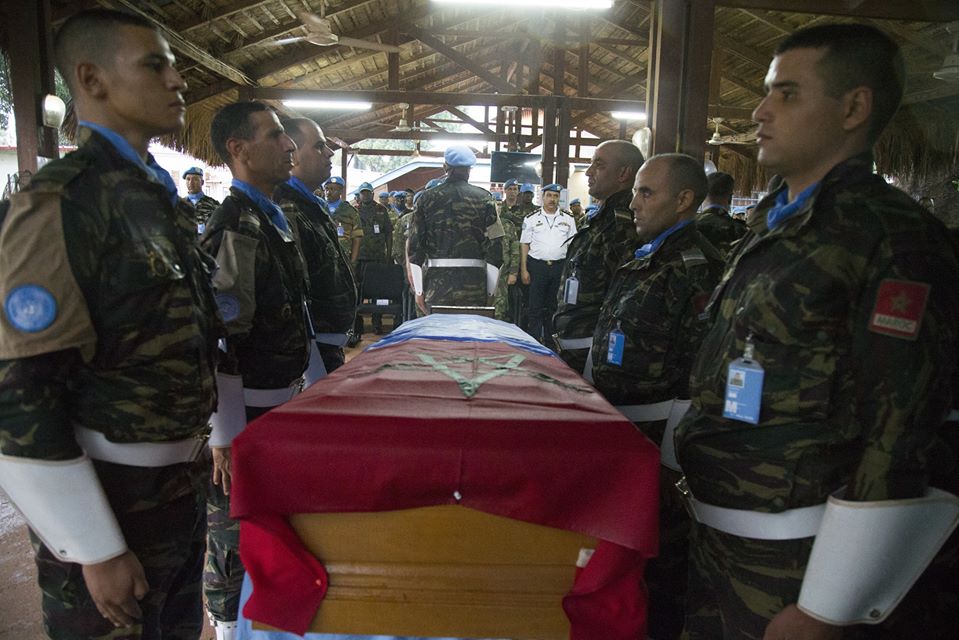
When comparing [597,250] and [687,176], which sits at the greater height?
[687,176]

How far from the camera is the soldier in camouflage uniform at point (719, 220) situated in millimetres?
3170

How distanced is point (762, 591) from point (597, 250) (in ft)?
5.75

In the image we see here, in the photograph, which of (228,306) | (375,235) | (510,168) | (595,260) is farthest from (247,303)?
(510,168)

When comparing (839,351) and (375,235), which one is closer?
(839,351)

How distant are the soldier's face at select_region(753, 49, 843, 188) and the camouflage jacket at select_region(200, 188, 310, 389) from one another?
1.45 meters

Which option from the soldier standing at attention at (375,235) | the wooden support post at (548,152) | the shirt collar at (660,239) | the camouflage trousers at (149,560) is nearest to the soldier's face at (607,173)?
the shirt collar at (660,239)

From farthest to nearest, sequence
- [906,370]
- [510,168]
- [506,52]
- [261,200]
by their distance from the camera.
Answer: [506,52]
[510,168]
[261,200]
[906,370]

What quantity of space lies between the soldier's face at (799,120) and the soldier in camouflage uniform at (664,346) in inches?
28.0

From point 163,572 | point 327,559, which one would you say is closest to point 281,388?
point 163,572

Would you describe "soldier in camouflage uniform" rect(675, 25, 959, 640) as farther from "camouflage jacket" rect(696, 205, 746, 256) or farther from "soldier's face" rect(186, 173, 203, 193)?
"soldier's face" rect(186, 173, 203, 193)

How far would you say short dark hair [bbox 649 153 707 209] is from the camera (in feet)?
6.81

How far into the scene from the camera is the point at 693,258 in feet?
6.28

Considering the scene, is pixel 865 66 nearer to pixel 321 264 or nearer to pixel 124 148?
pixel 124 148

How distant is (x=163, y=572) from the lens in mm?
1251
